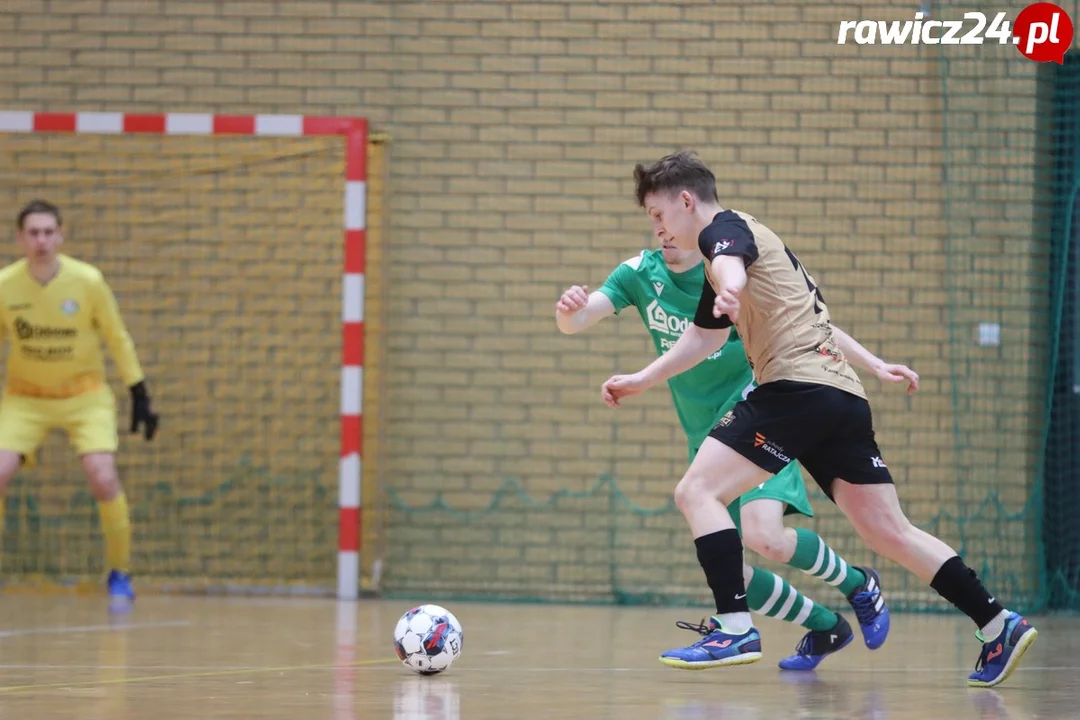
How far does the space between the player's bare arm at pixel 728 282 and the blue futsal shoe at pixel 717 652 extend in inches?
41.6

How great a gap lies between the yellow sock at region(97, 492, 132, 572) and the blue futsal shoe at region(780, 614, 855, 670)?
456 cm

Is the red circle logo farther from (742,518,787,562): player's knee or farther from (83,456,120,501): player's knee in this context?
(83,456,120,501): player's knee

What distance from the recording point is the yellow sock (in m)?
8.66

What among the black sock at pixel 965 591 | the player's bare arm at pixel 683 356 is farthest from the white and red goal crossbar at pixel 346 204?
the black sock at pixel 965 591

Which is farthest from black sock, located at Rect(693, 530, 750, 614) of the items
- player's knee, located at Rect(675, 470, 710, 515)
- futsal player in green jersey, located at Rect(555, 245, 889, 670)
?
futsal player in green jersey, located at Rect(555, 245, 889, 670)

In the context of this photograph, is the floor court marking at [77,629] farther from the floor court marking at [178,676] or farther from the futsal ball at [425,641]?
the futsal ball at [425,641]

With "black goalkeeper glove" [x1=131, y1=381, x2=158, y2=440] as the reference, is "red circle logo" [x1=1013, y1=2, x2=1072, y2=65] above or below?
above

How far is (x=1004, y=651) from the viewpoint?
4887mm

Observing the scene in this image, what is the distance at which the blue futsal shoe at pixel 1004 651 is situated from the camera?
15.9 feet

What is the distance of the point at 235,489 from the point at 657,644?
13.1ft

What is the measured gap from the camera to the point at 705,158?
9.71m

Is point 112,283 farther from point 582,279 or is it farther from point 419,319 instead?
point 582,279

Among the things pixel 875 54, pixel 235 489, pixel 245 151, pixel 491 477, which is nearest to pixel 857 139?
pixel 875 54

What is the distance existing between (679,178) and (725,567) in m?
1.36
